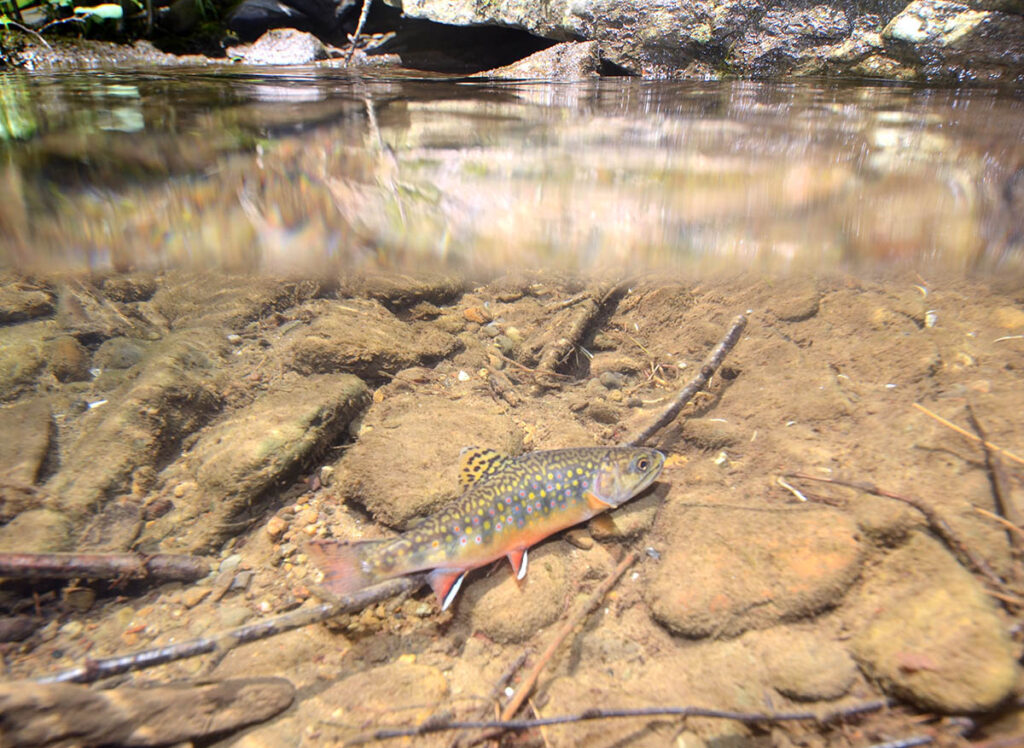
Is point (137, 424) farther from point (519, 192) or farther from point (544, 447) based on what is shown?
point (519, 192)

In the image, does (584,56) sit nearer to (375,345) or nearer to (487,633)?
(375,345)

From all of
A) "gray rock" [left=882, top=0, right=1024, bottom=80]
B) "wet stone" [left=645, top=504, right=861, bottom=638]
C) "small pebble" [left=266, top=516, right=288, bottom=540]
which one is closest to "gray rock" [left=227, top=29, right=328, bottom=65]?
"gray rock" [left=882, top=0, right=1024, bottom=80]

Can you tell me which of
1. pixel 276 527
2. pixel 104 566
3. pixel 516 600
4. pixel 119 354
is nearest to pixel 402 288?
pixel 119 354

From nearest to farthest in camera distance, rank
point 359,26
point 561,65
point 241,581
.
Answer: point 241,581
point 561,65
point 359,26

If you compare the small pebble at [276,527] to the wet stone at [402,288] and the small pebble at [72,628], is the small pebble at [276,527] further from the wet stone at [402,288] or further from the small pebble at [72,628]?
the wet stone at [402,288]

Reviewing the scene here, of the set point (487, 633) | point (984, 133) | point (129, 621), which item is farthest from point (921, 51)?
point (129, 621)

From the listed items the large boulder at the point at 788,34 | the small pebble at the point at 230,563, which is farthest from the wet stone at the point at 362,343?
the large boulder at the point at 788,34
